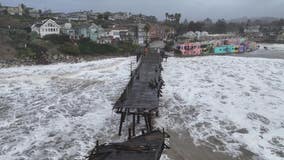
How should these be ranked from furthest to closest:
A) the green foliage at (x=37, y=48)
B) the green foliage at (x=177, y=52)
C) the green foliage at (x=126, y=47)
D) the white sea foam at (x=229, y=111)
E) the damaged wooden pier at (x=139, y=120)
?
the green foliage at (x=177, y=52) → the green foliage at (x=126, y=47) → the green foliage at (x=37, y=48) → the white sea foam at (x=229, y=111) → the damaged wooden pier at (x=139, y=120)

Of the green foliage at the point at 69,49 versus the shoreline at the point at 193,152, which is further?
the green foliage at the point at 69,49

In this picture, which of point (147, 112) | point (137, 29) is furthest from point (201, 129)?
point (137, 29)

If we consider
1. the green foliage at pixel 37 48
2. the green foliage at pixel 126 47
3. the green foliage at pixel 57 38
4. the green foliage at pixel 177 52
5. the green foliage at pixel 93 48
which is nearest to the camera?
the green foliage at pixel 37 48

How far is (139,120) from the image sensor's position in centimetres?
1919

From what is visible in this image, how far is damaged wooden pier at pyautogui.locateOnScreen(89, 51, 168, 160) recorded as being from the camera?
10141 mm

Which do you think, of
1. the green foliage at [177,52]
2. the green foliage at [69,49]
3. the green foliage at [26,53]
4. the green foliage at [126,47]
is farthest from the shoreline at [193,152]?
the green foliage at [177,52]

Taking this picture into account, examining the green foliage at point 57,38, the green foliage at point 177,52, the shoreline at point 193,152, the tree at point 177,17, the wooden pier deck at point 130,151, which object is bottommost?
the shoreline at point 193,152

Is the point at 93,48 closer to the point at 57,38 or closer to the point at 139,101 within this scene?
the point at 57,38

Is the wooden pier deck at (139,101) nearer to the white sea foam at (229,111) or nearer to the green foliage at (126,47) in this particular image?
the white sea foam at (229,111)

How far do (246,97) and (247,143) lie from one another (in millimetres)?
10088

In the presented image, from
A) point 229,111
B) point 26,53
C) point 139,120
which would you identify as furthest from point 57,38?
point 229,111

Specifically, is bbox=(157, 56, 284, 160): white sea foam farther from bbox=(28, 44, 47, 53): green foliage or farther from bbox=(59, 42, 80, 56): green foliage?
bbox=(28, 44, 47, 53): green foliage

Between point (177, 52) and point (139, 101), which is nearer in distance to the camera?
point (139, 101)

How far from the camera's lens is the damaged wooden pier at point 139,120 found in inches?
399
